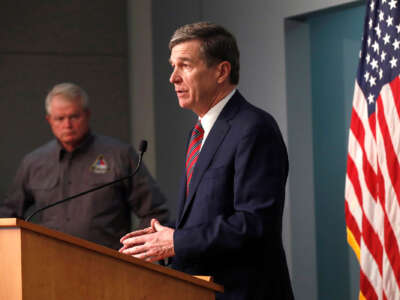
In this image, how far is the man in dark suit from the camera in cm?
203

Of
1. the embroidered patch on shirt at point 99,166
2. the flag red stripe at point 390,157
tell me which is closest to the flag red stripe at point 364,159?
the flag red stripe at point 390,157

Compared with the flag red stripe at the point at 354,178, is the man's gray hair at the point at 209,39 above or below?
above

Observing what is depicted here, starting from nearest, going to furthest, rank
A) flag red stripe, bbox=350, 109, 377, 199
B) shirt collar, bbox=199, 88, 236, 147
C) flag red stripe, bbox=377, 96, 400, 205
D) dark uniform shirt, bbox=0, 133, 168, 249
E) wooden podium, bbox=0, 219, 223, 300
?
1. wooden podium, bbox=0, 219, 223, 300
2. shirt collar, bbox=199, 88, 236, 147
3. flag red stripe, bbox=377, 96, 400, 205
4. flag red stripe, bbox=350, 109, 377, 199
5. dark uniform shirt, bbox=0, 133, 168, 249

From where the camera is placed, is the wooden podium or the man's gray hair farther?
the man's gray hair

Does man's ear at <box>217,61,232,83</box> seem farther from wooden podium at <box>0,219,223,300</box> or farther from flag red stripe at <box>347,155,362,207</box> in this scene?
flag red stripe at <box>347,155,362,207</box>

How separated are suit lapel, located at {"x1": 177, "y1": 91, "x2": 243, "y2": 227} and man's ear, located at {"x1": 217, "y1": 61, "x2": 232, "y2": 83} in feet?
0.33

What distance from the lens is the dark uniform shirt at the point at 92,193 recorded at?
3691mm

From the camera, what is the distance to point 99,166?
379 cm

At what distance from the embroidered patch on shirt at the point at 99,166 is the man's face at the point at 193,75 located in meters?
1.54

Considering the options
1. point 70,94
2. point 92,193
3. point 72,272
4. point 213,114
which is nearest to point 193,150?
point 213,114

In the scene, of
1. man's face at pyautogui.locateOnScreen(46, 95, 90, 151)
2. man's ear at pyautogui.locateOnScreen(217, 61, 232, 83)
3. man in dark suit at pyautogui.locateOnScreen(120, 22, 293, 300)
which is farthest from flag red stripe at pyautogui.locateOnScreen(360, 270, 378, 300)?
man's face at pyautogui.locateOnScreen(46, 95, 90, 151)

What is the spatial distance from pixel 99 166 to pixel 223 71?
63.5 inches

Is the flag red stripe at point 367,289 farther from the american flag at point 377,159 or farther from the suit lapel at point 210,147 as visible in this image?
the suit lapel at point 210,147

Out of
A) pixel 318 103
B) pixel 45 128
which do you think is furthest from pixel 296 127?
pixel 45 128
